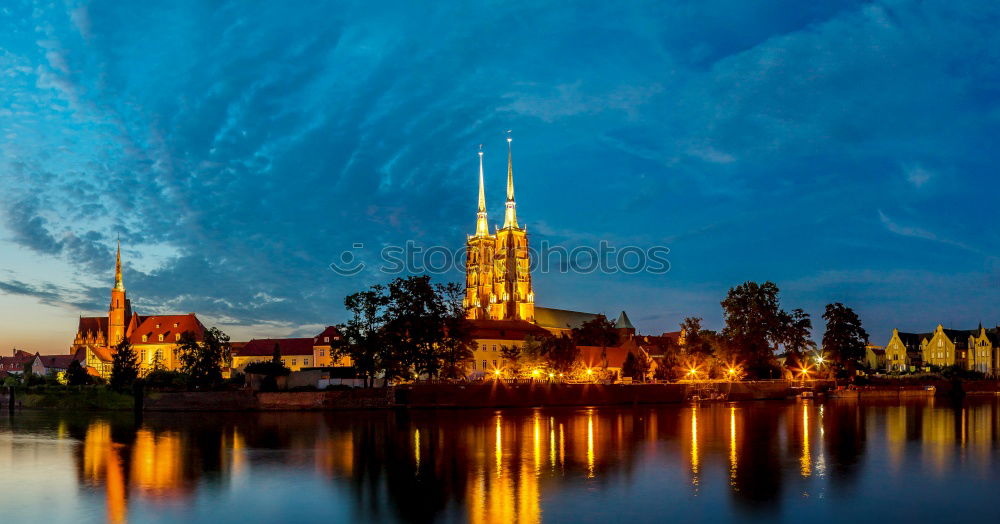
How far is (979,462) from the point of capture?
35.4 m

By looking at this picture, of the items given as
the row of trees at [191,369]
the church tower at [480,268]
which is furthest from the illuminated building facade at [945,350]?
the row of trees at [191,369]

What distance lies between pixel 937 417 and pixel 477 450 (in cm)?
4245

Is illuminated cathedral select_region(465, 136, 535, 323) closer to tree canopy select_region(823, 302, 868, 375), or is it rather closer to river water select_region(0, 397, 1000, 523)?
tree canopy select_region(823, 302, 868, 375)

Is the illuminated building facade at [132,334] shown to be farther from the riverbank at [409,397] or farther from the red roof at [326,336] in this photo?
the riverbank at [409,397]

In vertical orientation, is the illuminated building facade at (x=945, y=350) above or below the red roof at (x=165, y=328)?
below

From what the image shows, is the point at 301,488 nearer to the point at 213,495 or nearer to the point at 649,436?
the point at 213,495

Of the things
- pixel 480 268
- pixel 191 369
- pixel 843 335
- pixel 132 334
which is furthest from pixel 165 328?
pixel 843 335

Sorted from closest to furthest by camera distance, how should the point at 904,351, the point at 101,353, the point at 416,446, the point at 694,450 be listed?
the point at 694,450, the point at 416,446, the point at 101,353, the point at 904,351

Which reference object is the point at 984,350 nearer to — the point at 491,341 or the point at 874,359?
the point at 874,359

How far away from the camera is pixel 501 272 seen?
6339 inches

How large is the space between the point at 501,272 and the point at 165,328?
6104 centimetres

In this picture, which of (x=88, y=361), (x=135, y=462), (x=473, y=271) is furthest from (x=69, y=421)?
(x=473, y=271)

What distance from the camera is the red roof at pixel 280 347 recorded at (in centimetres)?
11500

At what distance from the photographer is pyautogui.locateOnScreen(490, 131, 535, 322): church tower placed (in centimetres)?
15888
